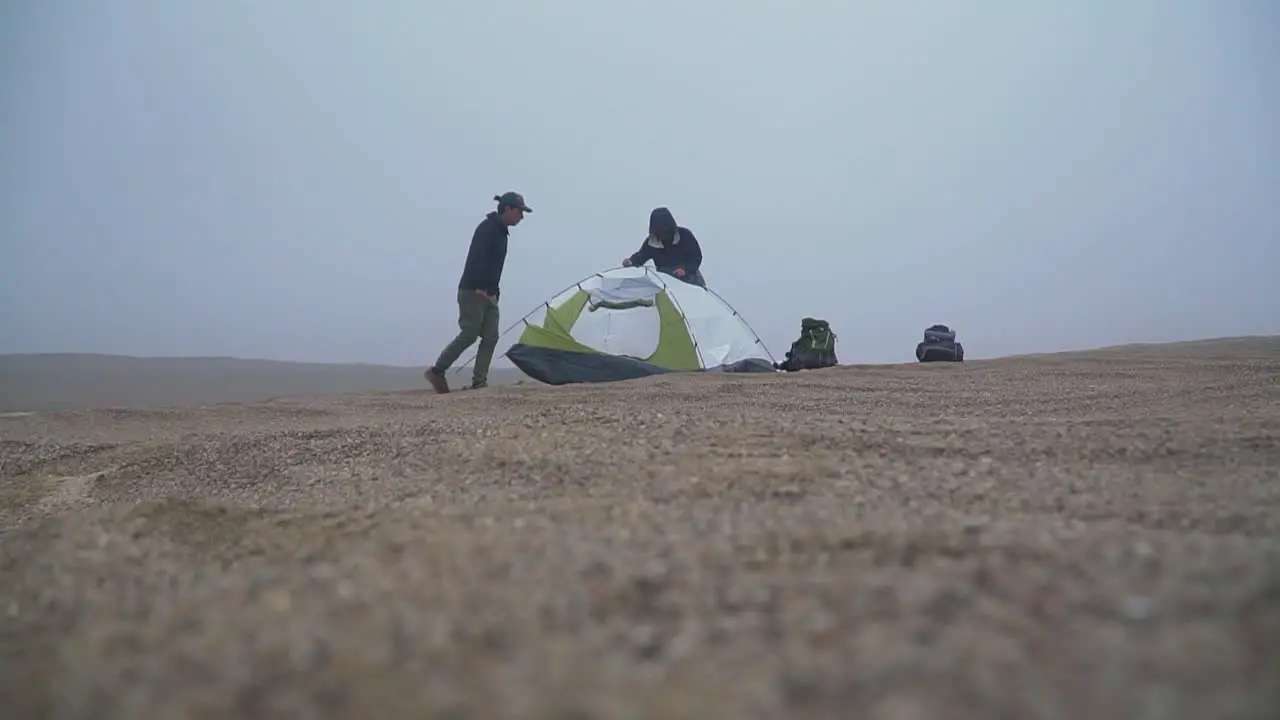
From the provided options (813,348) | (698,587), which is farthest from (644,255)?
(698,587)

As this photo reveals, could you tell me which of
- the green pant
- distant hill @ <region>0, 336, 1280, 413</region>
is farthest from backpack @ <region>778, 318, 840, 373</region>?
the green pant

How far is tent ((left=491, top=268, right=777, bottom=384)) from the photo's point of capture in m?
5.88

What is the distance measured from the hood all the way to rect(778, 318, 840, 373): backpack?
1513 mm

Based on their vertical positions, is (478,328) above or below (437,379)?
above

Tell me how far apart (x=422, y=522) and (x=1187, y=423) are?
1468mm

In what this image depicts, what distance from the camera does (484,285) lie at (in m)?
5.41

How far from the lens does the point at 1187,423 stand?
5.14 ft

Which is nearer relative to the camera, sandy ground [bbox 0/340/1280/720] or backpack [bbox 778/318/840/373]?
sandy ground [bbox 0/340/1280/720]

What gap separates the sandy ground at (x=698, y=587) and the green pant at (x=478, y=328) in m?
3.78

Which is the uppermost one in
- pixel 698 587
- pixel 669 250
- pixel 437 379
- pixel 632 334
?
pixel 669 250

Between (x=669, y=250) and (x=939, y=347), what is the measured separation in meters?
2.42

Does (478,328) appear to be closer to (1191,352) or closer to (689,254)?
(689,254)

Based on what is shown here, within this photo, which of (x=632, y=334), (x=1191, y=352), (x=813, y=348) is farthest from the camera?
(x=632, y=334)

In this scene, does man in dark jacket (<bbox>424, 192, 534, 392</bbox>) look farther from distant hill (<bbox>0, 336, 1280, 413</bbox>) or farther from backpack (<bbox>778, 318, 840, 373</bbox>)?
backpack (<bbox>778, 318, 840, 373</bbox>)
